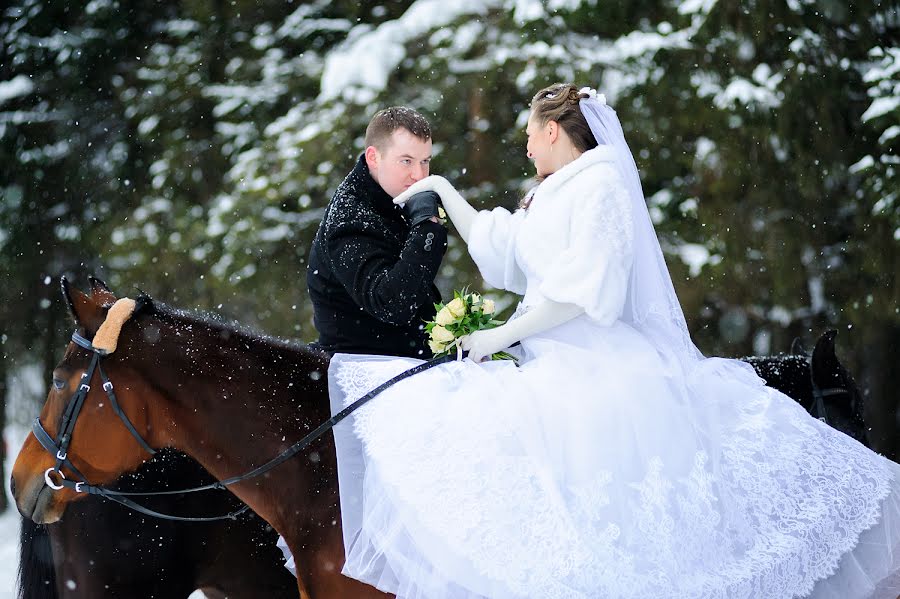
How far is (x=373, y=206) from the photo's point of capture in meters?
3.53

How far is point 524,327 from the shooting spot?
9.80 ft

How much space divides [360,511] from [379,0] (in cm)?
953

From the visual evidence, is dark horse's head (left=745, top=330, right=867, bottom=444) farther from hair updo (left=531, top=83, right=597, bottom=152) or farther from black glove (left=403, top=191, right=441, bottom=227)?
black glove (left=403, top=191, right=441, bottom=227)

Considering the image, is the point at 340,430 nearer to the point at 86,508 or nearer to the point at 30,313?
the point at 86,508

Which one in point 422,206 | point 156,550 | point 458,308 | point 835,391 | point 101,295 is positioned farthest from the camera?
point 835,391

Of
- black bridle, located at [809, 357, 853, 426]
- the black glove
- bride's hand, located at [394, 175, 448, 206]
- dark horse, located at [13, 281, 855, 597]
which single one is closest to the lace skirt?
dark horse, located at [13, 281, 855, 597]

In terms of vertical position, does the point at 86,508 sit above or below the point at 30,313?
above

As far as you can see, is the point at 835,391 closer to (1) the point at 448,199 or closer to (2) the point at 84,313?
(1) the point at 448,199

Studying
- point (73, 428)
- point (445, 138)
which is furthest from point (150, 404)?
point (445, 138)

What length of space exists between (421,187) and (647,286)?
93cm

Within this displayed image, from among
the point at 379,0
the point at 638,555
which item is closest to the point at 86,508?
the point at 638,555

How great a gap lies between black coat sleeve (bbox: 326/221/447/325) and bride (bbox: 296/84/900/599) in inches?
8.5

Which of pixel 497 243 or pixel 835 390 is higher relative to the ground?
pixel 497 243

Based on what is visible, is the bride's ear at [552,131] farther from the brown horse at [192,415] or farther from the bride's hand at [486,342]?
the brown horse at [192,415]
